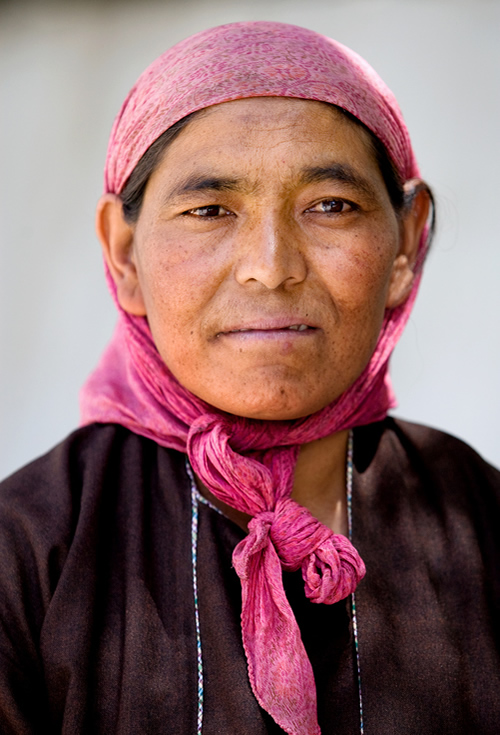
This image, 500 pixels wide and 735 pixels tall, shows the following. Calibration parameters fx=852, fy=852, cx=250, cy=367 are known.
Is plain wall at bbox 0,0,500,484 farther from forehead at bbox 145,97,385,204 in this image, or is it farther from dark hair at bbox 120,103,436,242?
forehead at bbox 145,97,385,204

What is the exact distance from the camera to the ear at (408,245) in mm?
2088

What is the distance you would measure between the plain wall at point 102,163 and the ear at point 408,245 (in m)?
1.65

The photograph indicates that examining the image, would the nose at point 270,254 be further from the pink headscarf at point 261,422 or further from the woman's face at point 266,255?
the pink headscarf at point 261,422

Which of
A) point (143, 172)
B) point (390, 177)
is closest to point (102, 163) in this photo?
point (143, 172)

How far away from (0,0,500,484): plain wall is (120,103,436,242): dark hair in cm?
183

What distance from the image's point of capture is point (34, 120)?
150 inches

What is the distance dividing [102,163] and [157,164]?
2.08 m

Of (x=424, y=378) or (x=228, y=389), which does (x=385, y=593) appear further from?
(x=424, y=378)

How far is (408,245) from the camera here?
2125 millimetres

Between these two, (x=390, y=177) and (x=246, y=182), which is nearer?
(x=246, y=182)

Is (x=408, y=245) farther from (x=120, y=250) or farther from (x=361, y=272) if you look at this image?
(x=120, y=250)

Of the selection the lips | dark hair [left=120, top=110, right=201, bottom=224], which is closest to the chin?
the lips

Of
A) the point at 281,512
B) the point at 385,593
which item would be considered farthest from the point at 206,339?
the point at 385,593

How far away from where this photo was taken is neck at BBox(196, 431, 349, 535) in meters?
2.04
